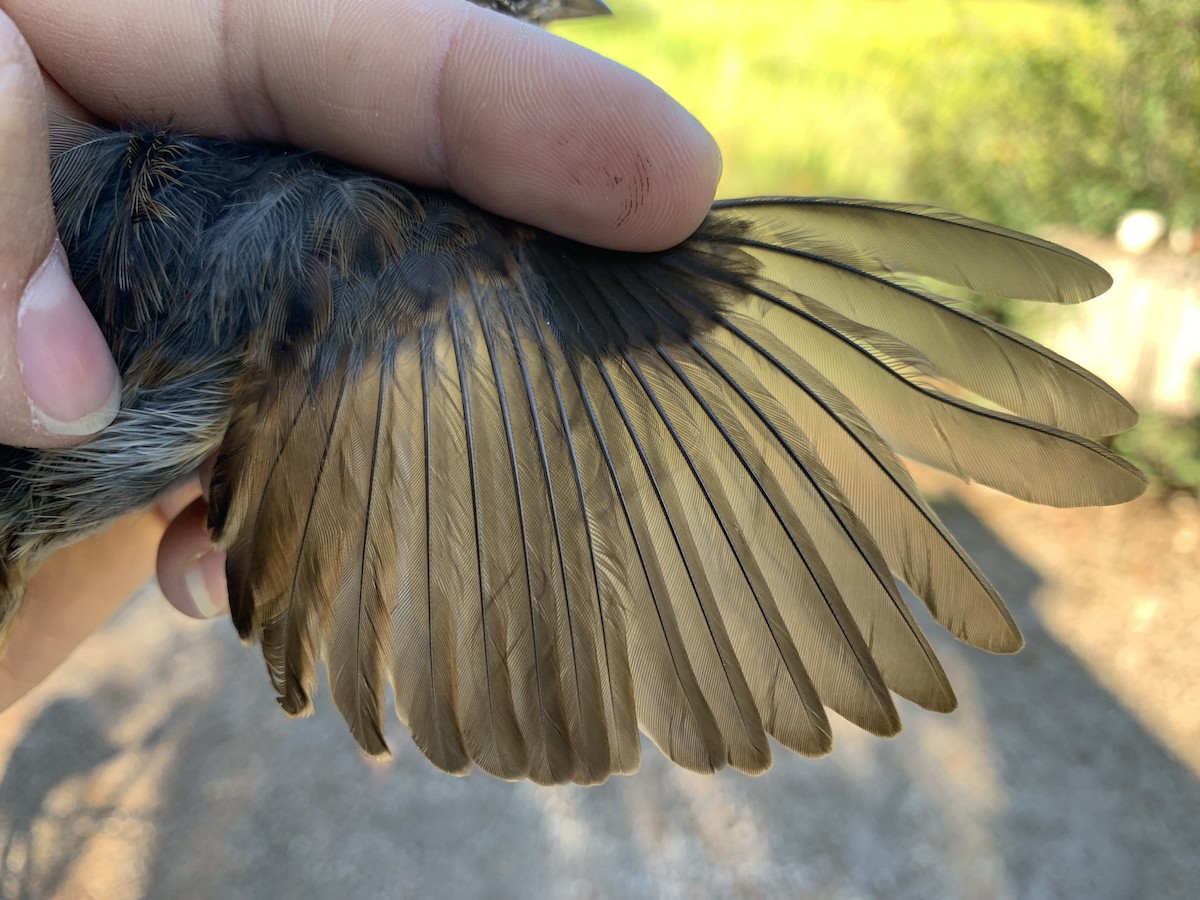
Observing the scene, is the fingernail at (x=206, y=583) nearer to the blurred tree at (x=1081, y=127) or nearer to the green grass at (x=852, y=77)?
the green grass at (x=852, y=77)

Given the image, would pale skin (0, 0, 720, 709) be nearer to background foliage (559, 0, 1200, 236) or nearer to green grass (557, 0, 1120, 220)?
green grass (557, 0, 1120, 220)

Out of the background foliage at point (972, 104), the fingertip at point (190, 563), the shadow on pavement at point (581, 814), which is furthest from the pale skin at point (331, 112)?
the background foliage at point (972, 104)

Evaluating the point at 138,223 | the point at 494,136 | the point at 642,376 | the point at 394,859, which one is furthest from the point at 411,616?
the point at 394,859

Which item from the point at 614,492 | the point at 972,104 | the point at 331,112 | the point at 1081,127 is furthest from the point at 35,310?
the point at 972,104

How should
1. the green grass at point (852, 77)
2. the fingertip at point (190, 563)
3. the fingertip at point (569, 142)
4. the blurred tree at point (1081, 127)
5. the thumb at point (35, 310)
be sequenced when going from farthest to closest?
the green grass at point (852, 77)
the blurred tree at point (1081, 127)
the fingertip at point (190, 563)
the fingertip at point (569, 142)
the thumb at point (35, 310)

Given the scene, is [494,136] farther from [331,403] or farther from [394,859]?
[394,859]

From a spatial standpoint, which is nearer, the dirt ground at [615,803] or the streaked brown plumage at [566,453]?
the streaked brown plumage at [566,453]
